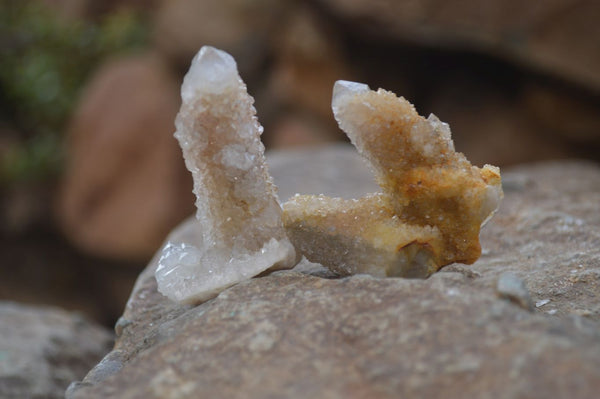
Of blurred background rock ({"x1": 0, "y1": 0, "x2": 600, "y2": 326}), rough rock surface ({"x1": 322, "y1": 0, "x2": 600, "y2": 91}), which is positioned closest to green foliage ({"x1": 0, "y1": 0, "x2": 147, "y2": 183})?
blurred background rock ({"x1": 0, "y1": 0, "x2": 600, "y2": 326})

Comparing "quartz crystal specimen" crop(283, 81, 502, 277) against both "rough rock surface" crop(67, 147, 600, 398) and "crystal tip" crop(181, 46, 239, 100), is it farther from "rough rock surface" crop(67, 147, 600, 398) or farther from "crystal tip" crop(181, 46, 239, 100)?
"crystal tip" crop(181, 46, 239, 100)

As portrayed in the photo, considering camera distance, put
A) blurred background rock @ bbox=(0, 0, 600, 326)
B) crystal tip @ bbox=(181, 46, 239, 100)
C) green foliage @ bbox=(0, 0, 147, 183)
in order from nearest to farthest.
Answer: crystal tip @ bbox=(181, 46, 239, 100)
blurred background rock @ bbox=(0, 0, 600, 326)
green foliage @ bbox=(0, 0, 147, 183)

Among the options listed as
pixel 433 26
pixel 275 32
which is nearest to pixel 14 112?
pixel 275 32

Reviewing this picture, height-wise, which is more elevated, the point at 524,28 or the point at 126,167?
the point at 126,167

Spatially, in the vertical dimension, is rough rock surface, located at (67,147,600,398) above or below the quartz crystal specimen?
below

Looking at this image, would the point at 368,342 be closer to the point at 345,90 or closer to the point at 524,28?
the point at 345,90

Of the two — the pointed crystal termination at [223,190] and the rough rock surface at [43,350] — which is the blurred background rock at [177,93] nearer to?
the rough rock surface at [43,350]

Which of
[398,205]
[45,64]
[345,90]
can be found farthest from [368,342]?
[45,64]

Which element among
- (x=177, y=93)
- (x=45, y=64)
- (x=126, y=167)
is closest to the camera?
(x=126, y=167)

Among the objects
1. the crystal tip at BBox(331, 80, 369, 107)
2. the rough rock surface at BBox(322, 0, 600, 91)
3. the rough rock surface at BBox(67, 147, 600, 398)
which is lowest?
the rough rock surface at BBox(67, 147, 600, 398)
